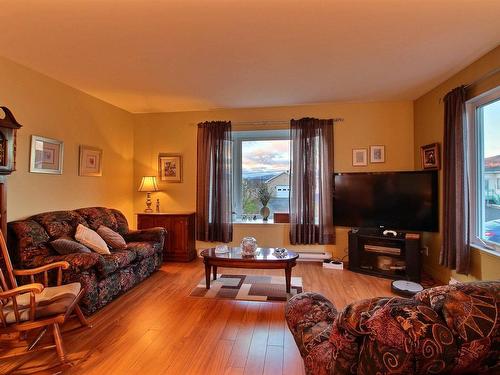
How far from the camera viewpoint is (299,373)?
185 centimetres

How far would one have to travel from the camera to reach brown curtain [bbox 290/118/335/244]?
439 centimetres

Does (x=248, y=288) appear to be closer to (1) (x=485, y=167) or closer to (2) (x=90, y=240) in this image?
(2) (x=90, y=240)

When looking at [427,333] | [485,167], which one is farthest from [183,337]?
[485,167]

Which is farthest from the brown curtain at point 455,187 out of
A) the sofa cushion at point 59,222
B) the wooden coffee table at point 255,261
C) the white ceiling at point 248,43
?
the sofa cushion at point 59,222

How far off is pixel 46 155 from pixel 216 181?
2322 millimetres

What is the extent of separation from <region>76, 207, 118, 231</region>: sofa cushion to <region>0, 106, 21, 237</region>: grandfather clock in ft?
3.85

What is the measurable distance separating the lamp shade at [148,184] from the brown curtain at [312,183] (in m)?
2.33

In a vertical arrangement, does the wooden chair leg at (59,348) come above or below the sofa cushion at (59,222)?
below

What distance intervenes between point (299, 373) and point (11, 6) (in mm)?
3298

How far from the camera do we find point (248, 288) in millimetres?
3363

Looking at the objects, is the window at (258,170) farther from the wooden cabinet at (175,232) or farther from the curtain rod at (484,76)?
the curtain rod at (484,76)

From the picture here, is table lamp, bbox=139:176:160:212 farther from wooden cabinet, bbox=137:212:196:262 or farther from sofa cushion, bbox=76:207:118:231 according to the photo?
sofa cushion, bbox=76:207:118:231

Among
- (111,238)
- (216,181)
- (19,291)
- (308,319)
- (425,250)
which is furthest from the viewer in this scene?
(216,181)

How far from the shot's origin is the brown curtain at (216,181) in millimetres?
4621
